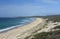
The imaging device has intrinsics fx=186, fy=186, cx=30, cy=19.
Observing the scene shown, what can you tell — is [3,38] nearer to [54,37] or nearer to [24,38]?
[24,38]

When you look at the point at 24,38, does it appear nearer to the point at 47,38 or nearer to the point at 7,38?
the point at 7,38

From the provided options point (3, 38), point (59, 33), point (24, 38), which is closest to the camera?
point (59, 33)

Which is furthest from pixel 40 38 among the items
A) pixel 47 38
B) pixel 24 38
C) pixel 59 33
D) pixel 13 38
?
pixel 13 38

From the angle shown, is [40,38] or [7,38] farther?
[7,38]

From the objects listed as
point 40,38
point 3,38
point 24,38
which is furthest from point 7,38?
point 40,38

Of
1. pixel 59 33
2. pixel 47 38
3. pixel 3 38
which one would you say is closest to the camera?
pixel 47 38

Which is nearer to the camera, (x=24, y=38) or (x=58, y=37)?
(x=58, y=37)

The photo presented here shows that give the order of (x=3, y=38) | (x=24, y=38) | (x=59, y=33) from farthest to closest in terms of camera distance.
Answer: (x=3, y=38)
(x=24, y=38)
(x=59, y=33)

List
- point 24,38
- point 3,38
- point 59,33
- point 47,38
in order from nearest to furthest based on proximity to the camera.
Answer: point 47,38 < point 59,33 < point 24,38 < point 3,38

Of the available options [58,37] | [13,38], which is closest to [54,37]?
[58,37]
